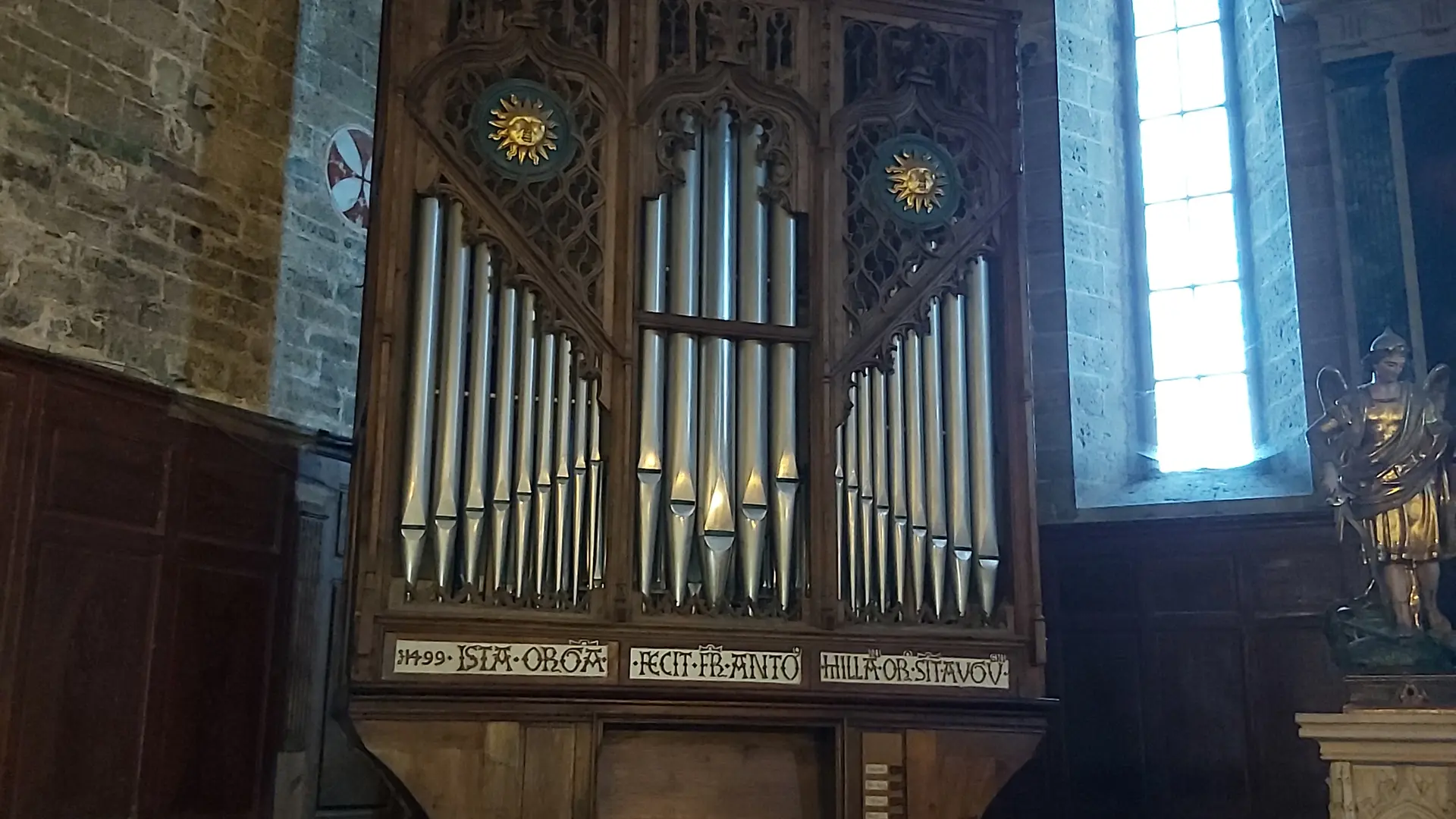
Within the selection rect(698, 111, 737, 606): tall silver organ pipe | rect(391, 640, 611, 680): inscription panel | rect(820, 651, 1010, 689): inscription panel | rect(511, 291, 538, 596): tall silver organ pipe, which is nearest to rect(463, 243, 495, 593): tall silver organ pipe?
rect(511, 291, 538, 596): tall silver organ pipe

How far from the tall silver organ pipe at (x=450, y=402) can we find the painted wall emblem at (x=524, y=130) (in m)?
0.31

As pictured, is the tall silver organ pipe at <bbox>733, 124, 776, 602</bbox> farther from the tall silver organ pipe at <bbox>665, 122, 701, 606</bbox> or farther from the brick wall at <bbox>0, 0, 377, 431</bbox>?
the brick wall at <bbox>0, 0, 377, 431</bbox>

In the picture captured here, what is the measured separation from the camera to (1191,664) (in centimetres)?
734

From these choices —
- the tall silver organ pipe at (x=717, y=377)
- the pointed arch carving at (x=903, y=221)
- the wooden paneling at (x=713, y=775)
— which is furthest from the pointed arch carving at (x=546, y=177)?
the wooden paneling at (x=713, y=775)

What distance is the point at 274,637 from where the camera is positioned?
674cm

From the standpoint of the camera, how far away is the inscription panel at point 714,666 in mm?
5703

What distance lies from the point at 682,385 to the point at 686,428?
19 centimetres

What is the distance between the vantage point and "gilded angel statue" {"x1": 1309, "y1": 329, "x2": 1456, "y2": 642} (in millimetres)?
5508

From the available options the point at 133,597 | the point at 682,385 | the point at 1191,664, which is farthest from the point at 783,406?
the point at 133,597

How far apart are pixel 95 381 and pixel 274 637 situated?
1.49 metres

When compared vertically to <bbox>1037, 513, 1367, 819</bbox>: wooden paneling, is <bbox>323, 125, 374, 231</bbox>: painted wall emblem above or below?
above

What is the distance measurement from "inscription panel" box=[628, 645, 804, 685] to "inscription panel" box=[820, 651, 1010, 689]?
0.16 m

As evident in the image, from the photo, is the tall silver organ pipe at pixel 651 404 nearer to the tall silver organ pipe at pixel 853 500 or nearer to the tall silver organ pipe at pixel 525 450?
the tall silver organ pipe at pixel 525 450

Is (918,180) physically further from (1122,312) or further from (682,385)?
(1122,312)
